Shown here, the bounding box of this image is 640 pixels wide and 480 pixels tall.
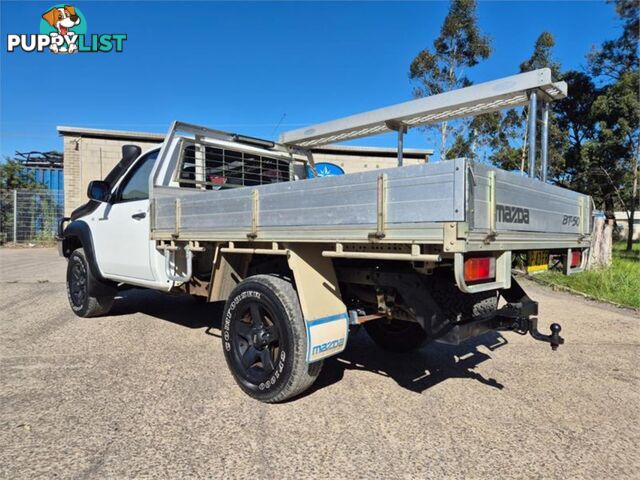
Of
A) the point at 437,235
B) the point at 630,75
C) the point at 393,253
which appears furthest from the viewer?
the point at 630,75

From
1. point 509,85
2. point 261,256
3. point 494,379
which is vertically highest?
point 509,85

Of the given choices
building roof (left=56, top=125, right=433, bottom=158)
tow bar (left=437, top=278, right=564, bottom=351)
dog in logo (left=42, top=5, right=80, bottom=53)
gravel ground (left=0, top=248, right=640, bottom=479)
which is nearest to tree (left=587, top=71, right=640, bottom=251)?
building roof (left=56, top=125, right=433, bottom=158)

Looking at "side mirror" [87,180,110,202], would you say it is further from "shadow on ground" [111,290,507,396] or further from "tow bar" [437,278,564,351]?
"tow bar" [437,278,564,351]

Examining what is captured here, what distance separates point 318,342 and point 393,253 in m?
0.89

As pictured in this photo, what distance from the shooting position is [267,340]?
3.32 m

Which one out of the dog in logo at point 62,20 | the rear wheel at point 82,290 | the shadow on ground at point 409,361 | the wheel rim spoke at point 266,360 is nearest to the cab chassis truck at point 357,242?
the wheel rim spoke at point 266,360

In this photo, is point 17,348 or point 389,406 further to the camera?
point 17,348

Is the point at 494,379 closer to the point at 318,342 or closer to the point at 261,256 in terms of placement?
the point at 318,342

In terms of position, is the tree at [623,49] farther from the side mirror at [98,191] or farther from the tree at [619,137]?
the side mirror at [98,191]

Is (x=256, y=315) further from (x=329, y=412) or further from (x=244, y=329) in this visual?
(x=329, y=412)

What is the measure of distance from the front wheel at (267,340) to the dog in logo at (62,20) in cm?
873

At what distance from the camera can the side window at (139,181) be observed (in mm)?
4992

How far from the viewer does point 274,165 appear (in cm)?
580

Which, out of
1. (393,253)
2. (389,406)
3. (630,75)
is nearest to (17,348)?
(389,406)
